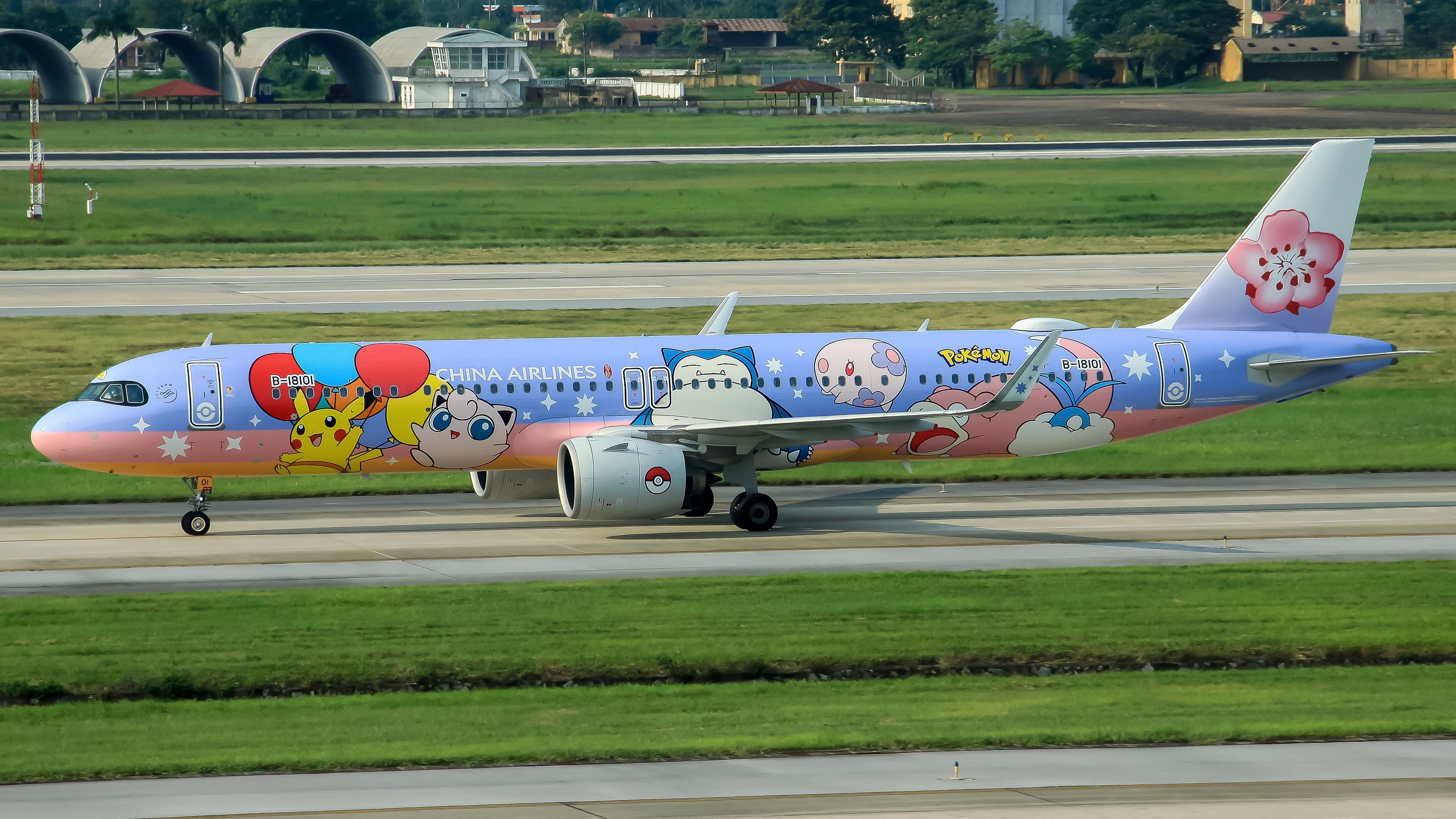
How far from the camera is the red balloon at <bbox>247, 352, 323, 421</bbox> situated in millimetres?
32875

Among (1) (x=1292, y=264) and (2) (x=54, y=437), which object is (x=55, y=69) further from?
(1) (x=1292, y=264)

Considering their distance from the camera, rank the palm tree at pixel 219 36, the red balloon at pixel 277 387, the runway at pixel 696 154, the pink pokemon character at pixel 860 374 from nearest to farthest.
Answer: the red balloon at pixel 277 387 → the pink pokemon character at pixel 860 374 → the runway at pixel 696 154 → the palm tree at pixel 219 36

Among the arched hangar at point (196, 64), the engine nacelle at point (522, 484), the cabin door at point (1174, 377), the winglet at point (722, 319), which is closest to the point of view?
the engine nacelle at point (522, 484)

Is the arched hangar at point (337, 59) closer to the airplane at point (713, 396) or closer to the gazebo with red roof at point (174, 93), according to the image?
the gazebo with red roof at point (174, 93)

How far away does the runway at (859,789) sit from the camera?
1764 centimetres

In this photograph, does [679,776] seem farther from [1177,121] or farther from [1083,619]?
[1177,121]

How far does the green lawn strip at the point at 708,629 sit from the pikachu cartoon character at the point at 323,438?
5.79m

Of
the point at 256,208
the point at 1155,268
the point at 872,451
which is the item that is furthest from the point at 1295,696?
the point at 256,208

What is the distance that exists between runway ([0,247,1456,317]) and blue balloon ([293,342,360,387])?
26771 mm

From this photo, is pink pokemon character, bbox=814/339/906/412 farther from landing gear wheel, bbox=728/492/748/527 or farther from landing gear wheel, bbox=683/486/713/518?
landing gear wheel, bbox=683/486/713/518

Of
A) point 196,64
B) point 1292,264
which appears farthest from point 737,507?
point 196,64

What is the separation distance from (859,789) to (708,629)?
7.43 metres

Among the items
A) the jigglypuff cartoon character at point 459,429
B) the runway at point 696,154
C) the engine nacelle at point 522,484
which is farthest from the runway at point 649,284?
the runway at point 696,154

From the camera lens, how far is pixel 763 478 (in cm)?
4006
